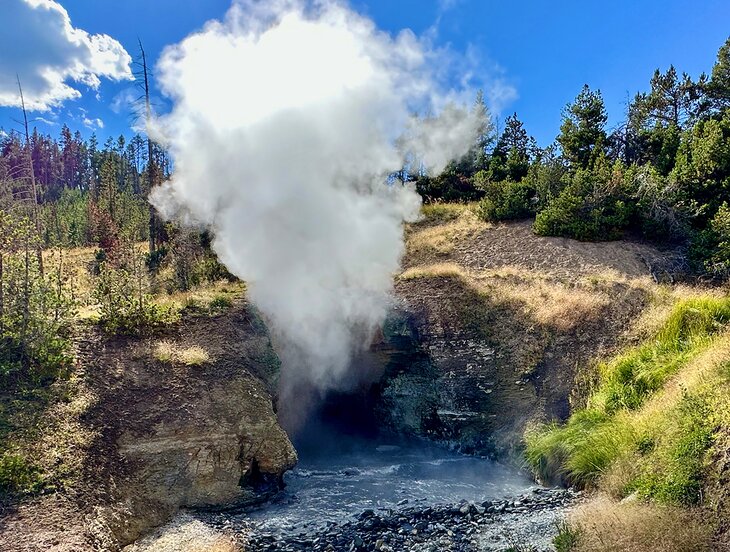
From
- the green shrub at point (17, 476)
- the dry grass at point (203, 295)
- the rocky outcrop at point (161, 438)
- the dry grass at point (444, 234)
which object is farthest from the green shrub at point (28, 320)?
the dry grass at point (444, 234)

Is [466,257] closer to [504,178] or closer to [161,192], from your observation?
[504,178]

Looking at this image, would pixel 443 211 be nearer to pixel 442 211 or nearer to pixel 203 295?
pixel 442 211

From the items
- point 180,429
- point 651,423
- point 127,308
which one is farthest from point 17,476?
point 651,423

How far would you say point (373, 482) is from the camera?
40.0 ft

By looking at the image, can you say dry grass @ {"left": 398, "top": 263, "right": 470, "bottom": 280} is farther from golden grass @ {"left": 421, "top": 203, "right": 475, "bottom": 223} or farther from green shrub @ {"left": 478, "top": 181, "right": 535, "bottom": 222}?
golden grass @ {"left": 421, "top": 203, "right": 475, "bottom": 223}

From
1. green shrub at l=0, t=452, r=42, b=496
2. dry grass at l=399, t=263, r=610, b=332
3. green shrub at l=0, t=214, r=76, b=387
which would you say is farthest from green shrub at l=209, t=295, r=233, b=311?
dry grass at l=399, t=263, r=610, b=332

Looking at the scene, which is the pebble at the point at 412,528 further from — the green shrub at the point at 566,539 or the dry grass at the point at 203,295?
the dry grass at the point at 203,295

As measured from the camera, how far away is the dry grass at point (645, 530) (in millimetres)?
6508

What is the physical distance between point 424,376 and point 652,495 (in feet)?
27.5

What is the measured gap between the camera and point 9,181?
53.5ft

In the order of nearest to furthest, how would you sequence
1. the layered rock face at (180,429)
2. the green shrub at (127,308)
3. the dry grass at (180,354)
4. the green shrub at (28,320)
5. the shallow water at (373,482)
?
the layered rock face at (180,429) → the shallow water at (373,482) → the green shrub at (28,320) → the dry grass at (180,354) → the green shrub at (127,308)

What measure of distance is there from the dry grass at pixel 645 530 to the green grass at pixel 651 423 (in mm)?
618

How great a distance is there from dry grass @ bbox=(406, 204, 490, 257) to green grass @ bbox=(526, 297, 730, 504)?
11362 millimetres

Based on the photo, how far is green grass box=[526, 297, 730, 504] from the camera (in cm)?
819
